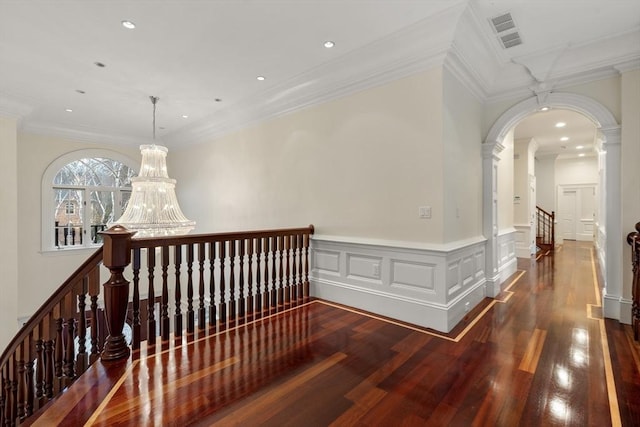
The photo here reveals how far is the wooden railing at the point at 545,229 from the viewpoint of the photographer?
8188mm

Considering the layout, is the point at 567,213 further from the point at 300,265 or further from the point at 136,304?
the point at 136,304

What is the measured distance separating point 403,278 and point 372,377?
133cm

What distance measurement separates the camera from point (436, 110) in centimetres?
312

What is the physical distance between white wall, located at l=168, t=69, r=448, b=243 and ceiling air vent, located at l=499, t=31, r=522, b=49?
965 mm

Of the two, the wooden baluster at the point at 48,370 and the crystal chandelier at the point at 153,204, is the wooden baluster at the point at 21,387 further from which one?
the crystal chandelier at the point at 153,204

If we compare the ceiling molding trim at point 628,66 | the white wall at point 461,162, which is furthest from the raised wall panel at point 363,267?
the ceiling molding trim at point 628,66

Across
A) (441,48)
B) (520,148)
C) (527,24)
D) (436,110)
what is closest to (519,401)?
(436,110)

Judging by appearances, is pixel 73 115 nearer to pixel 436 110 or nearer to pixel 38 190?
pixel 38 190

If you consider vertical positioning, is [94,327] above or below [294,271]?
below

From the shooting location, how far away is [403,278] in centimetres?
331

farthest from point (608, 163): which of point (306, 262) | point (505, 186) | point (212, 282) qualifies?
point (212, 282)

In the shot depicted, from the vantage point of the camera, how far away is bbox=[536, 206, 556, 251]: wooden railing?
819 cm

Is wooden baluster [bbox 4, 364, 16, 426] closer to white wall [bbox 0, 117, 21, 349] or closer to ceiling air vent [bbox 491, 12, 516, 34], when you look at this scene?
white wall [bbox 0, 117, 21, 349]

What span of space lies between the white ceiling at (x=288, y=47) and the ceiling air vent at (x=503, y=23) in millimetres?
52
